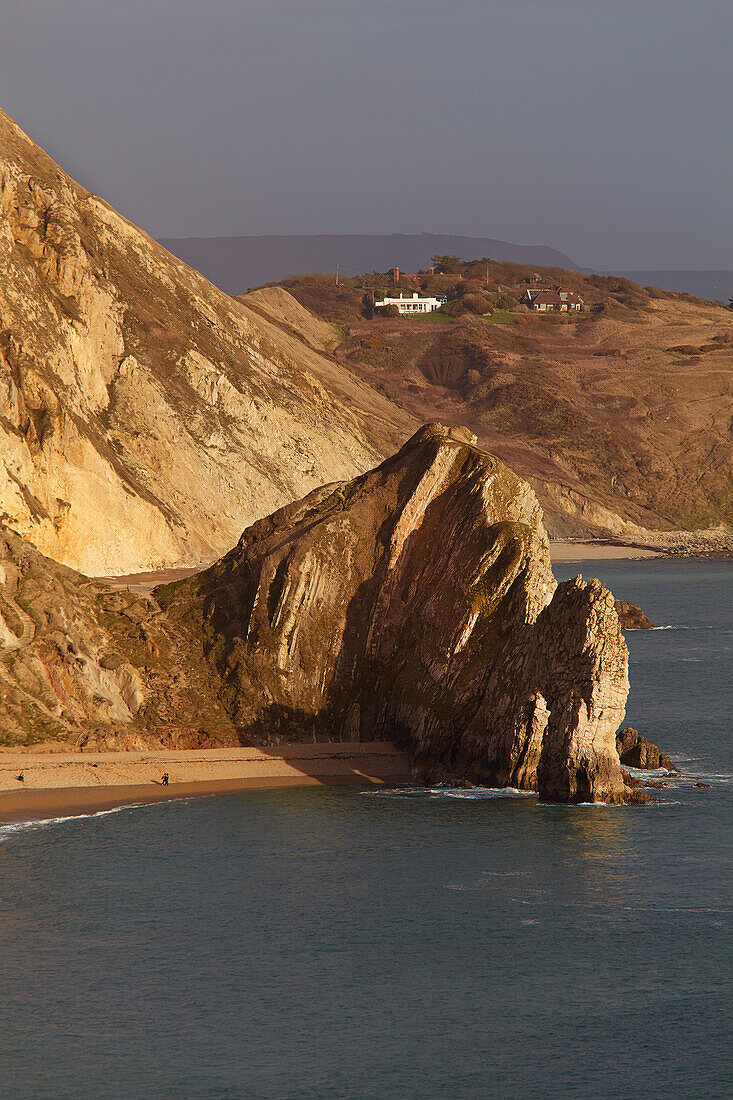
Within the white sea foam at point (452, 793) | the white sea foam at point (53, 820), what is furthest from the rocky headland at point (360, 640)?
the white sea foam at point (53, 820)

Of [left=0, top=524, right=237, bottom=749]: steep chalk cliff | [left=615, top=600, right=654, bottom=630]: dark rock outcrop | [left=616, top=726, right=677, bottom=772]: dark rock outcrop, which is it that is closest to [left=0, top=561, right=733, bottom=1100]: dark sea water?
[left=616, top=726, right=677, bottom=772]: dark rock outcrop

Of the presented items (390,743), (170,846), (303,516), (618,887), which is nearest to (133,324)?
(303,516)

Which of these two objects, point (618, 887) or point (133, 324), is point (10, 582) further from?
point (133, 324)

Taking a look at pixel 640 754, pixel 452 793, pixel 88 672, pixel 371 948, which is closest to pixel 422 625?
pixel 452 793

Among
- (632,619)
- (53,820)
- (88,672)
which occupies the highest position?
(632,619)

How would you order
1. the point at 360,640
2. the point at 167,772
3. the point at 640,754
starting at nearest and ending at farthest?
the point at 167,772, the point at 640,754, the point at 360,640

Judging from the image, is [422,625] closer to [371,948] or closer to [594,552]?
[371,948]

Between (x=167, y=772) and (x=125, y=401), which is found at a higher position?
(x=125, y=401)
